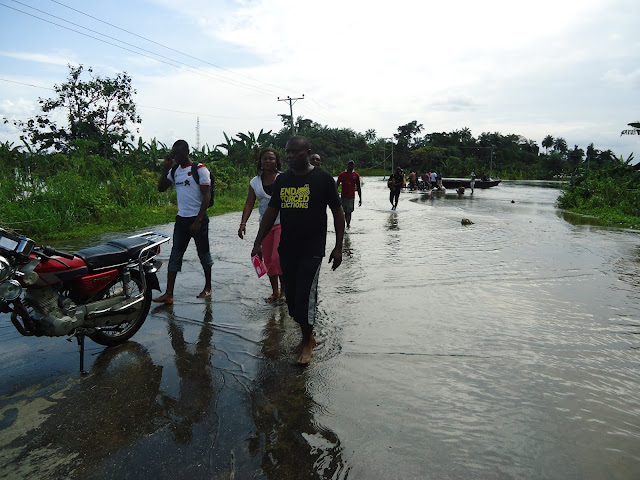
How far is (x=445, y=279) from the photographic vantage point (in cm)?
689

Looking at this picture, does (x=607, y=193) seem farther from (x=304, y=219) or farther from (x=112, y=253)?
(x=112, y=253)

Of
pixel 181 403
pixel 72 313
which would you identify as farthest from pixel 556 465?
pixel 72 313

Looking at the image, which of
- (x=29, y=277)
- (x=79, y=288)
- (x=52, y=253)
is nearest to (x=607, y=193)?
(x=79, y=288)

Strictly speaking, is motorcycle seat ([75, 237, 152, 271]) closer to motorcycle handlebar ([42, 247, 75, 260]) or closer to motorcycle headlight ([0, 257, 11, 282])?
motorcycle handlebar ([42, 247, 75, 260])

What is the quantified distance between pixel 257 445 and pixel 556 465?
67.7 inches

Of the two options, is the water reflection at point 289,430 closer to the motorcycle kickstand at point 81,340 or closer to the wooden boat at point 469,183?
the motorcycle kickstand at point 81,340

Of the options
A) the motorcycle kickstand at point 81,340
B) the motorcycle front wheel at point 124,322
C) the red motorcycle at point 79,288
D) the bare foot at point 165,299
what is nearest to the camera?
the red motorcycle at point 79,288

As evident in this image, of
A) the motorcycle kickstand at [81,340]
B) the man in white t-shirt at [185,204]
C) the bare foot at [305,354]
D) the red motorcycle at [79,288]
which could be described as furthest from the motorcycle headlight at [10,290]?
the man in white t-shirt at [185,204]

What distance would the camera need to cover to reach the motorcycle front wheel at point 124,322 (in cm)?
416

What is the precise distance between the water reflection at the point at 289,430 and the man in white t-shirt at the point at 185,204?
7.15 ft

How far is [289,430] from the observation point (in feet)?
9.74

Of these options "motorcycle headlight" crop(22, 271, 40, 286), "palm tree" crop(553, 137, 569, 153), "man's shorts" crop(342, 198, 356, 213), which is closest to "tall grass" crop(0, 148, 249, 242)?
"man's shorts" crop(342, 198, 356, 213)

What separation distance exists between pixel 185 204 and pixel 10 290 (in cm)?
257

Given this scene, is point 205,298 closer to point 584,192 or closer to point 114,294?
point 114,294
